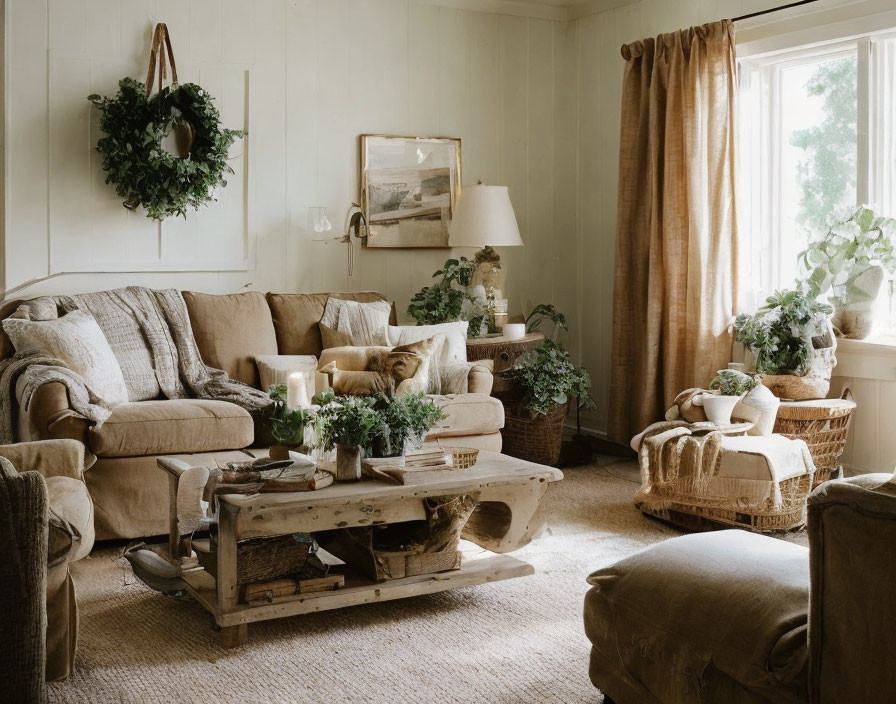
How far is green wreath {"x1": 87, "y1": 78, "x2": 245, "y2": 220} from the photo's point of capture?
446 centimetres

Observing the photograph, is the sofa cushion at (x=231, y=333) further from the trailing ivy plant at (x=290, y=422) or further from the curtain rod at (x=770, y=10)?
the curtain rod at (x=770, y=10)

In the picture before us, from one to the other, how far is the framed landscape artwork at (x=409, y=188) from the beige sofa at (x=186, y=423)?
0.97m

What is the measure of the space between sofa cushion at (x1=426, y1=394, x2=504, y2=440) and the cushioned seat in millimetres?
2108

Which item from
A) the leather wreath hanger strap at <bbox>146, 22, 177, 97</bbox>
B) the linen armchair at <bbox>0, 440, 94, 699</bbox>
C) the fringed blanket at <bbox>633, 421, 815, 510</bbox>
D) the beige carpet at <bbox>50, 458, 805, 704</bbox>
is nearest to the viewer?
the linen armchair at <bbox>0, 440, 94, 699</bbox>

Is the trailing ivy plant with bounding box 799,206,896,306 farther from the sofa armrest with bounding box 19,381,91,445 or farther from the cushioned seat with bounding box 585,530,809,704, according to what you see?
the sofa armrest with bounding box 19,381,91,445

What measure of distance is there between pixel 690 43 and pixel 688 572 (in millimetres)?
3541

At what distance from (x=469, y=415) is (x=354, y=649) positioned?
1.78 m

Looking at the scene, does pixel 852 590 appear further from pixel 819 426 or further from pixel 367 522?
pixel 819 426

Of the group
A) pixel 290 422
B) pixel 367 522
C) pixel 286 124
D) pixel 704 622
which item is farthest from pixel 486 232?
pixel 704 622

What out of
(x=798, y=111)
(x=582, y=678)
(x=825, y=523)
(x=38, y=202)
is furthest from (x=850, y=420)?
(x=38, y=202)

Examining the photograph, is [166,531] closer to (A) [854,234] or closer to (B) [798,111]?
(A) [854,234]

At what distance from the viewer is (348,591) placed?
2.88 m

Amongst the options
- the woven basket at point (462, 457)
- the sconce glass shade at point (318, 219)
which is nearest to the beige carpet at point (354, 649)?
the woven basket at point (462, 457)

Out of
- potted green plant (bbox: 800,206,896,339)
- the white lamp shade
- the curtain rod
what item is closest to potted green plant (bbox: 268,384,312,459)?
the white lamp shade
